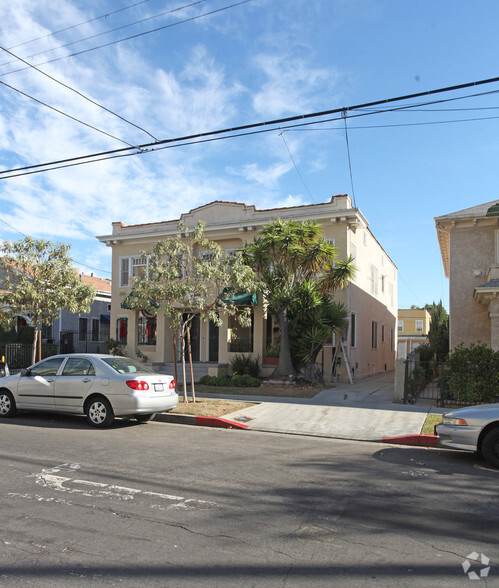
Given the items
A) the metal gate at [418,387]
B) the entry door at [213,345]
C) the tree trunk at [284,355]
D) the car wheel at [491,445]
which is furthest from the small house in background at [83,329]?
the car wheel at [491,445]

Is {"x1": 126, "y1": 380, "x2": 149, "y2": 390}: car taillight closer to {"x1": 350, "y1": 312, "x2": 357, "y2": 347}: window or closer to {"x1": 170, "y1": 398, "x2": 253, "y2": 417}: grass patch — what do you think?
{"x1": 170, "y1": 398, "x2": 253, "y2": 417}: grass patch

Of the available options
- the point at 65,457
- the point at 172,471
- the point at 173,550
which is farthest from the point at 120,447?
the point at 173,550

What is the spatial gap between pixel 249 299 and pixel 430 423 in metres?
9.88

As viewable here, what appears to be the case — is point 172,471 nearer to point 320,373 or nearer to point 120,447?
point 120,447

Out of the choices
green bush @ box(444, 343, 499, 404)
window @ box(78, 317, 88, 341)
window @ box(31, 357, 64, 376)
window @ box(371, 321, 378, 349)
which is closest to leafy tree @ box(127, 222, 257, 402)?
window @ box(31, 357, 64, 376)

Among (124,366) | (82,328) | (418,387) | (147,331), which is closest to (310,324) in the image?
(418,387)

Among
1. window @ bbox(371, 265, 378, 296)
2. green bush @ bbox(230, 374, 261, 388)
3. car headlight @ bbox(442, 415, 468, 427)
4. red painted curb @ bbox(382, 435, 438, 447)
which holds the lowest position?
red painted curb @ bbox(382, 435, 438, 447)

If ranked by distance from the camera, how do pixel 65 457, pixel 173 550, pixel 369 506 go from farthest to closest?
1. pixel 65 457
2. pixel 369 506
3. pixel 173 550

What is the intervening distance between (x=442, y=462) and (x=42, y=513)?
18.5 feet

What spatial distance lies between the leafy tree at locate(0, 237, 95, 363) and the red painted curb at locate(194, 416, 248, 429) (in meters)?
6.83

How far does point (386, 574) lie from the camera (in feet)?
12.5

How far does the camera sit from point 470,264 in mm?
16984

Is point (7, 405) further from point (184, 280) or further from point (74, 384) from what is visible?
point (184, 280)

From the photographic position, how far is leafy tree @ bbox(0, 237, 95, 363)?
14.9m
